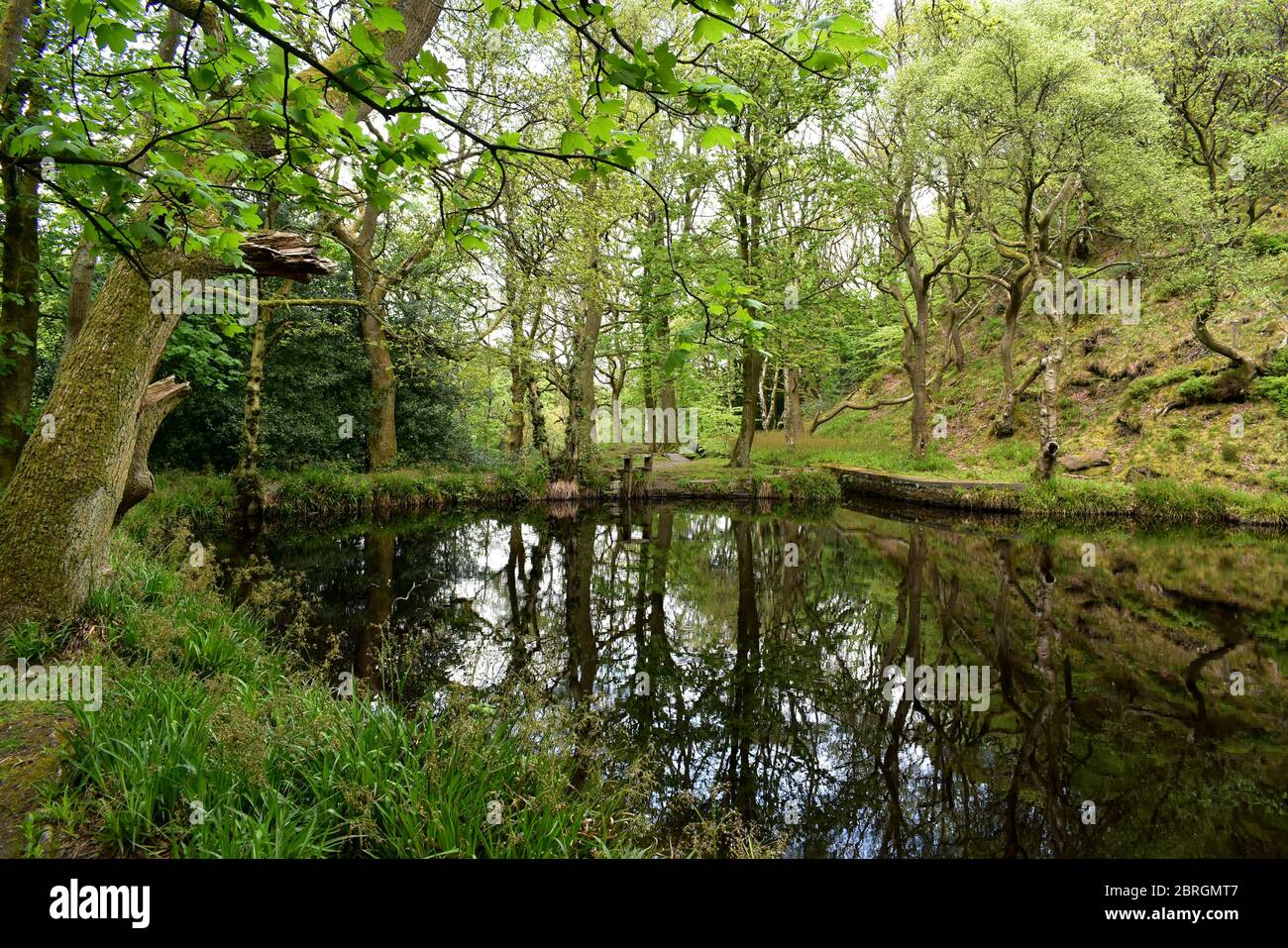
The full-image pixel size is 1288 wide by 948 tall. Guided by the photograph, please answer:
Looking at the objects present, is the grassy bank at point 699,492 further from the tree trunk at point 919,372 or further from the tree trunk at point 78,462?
the tree trunk at point 78,462

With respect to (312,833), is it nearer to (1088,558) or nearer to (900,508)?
(1088,558)

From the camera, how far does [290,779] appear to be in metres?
3.05

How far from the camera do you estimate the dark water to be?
12.6ft

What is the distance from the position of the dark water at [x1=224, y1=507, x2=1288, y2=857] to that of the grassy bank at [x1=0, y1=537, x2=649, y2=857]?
1.60 ft

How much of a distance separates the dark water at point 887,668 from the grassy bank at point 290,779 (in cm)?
49

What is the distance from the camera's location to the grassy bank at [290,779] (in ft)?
8.68

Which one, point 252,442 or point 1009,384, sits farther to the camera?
point 1009,384

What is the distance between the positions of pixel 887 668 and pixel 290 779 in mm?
5309

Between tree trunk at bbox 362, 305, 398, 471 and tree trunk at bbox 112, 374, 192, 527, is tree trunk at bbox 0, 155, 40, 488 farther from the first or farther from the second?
tree trunk at bbox 362, 305, 398, 471

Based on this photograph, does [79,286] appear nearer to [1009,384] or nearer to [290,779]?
[290,779]

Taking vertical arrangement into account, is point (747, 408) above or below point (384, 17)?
above

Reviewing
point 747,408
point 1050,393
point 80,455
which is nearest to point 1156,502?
point 1050,393

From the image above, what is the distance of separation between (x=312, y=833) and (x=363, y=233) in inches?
568
